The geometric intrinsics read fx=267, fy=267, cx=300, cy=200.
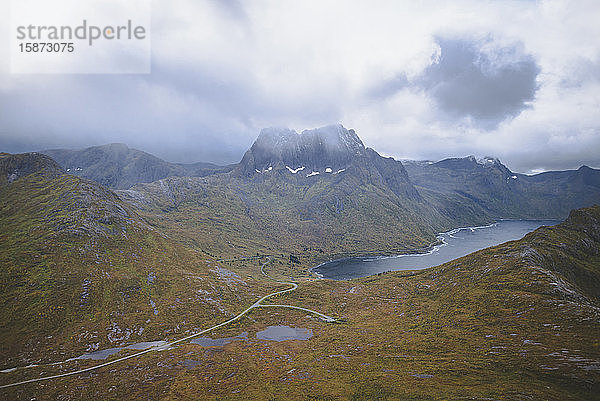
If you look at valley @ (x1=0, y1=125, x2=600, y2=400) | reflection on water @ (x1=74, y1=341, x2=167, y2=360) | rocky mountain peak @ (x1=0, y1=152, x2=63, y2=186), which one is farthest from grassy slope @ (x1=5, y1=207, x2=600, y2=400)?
rocky mountain peak @ (x1=0, y1=152, x2=63, y2=186)

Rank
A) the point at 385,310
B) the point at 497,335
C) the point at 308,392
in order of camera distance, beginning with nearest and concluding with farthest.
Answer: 1. the point at 308,392
2. the point at 497,335
3. the point at 385,310

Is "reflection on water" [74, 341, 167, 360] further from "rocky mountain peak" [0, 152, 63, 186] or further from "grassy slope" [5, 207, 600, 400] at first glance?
"rocky mountain peak" [0, 152, 63, 186]

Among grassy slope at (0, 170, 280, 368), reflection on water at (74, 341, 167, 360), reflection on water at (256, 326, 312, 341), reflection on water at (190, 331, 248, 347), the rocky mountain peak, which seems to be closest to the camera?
reflection on water at (74, 341, 167, 360)

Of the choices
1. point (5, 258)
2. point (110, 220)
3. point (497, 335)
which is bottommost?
point (497, 335)

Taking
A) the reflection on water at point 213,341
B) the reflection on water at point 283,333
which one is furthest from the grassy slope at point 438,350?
the reflection on water at point 283,333

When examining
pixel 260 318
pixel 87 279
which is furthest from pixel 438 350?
pixel 87 279

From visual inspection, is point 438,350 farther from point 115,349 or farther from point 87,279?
point 87,279

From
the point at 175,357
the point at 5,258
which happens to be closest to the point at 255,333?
the point at 175,357

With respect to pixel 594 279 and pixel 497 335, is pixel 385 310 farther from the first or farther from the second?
pixel 594 279

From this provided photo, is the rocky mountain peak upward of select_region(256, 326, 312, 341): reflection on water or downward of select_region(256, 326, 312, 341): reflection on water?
upward
